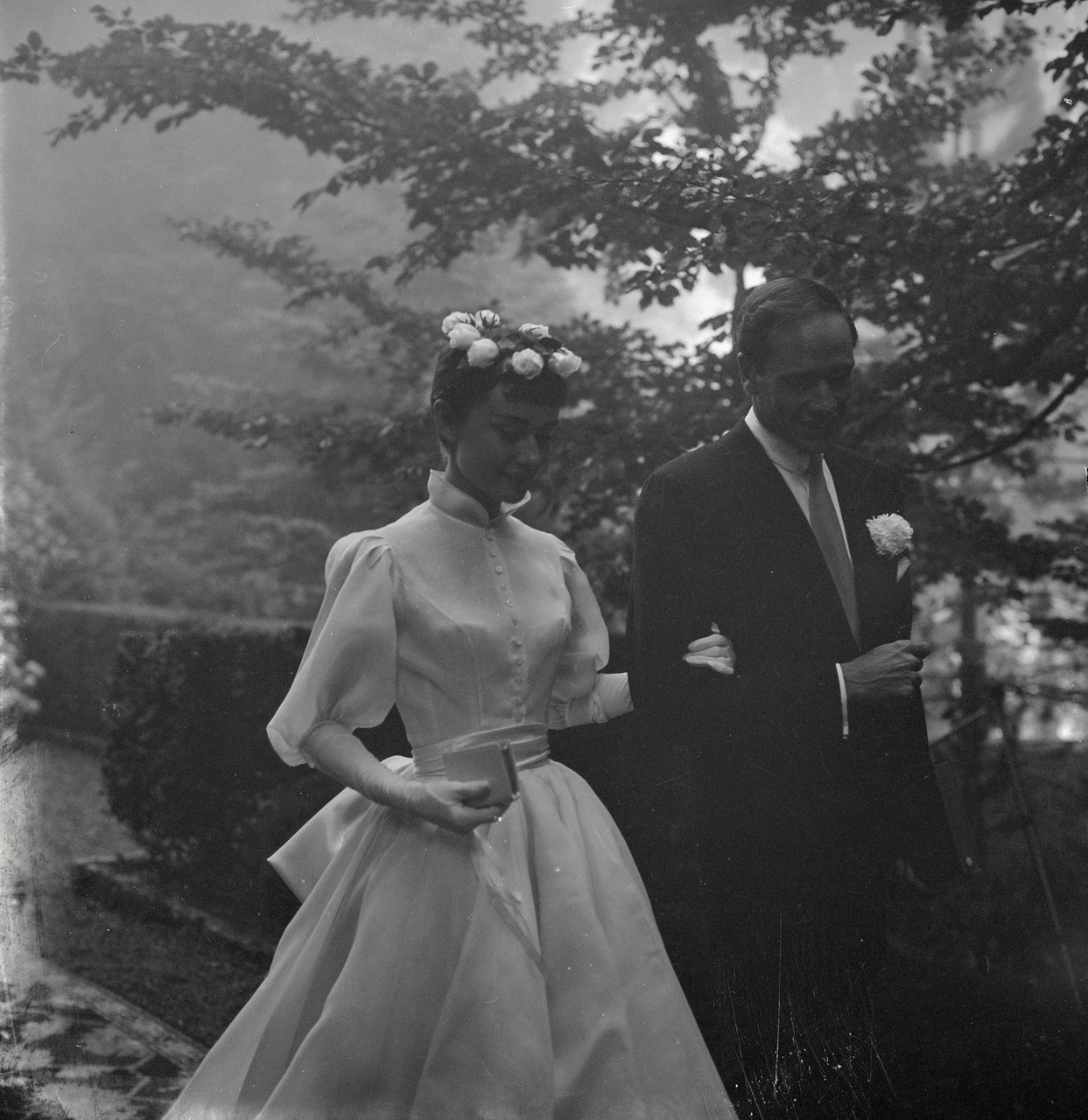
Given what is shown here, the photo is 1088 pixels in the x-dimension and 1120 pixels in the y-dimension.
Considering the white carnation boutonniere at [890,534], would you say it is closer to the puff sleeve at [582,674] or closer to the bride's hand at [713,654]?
the bride's hand at [713,654]

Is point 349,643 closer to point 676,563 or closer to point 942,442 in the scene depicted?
point 676,563

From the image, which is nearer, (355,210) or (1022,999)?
(1022,999)

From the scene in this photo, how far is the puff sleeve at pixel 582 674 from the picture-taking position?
305 centimetres

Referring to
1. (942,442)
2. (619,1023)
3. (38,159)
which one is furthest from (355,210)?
(619,1023)

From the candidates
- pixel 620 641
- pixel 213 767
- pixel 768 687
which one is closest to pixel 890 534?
pixel 768 687

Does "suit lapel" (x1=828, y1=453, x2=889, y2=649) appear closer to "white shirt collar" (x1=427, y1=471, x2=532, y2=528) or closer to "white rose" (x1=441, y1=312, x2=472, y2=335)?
"white shirt collar" (x1=427, y1=471, x2=532, y2=528)

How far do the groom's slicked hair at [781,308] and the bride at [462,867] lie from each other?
45 cm

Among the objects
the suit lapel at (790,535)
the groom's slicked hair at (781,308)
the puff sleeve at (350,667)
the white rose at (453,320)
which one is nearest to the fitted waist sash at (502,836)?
the puff sleeve at (350,667)

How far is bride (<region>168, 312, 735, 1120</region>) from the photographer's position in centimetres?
250

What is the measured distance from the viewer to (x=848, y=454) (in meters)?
3.10

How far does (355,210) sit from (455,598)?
7.74 metres

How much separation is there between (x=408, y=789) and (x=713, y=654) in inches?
31.7

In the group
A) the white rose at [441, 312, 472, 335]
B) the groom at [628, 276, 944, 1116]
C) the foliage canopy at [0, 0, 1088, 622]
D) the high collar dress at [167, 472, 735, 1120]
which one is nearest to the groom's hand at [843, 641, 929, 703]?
the groom at [628, 276, 944, 1116]

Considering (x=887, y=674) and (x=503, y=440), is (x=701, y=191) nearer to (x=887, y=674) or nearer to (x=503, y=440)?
(x=503, y=440)
